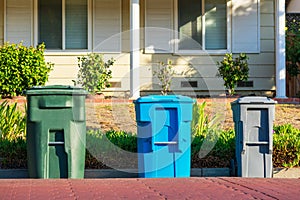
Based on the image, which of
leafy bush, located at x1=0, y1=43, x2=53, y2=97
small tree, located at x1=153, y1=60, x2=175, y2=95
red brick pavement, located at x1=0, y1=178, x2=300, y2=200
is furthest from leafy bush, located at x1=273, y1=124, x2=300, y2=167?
leafy bush, located at x1=0, y1=43, x2=53, y2=97

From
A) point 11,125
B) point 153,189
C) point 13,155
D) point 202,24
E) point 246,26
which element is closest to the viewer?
point 153,189

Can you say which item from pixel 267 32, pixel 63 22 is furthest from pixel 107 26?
pixel 267 32

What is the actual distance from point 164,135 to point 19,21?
9.11 m

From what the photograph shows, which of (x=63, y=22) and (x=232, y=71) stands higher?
(x=63, y=22)

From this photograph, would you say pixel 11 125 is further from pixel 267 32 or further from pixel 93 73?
pixel 267 32

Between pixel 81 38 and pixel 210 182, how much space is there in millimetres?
9013

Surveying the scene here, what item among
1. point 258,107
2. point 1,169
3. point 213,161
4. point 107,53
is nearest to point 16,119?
point 1,169

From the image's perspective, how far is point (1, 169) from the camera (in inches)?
339

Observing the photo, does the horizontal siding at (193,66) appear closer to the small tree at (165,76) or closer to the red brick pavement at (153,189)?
the small tree at (165,76)

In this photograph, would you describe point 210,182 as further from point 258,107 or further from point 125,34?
point 125,34

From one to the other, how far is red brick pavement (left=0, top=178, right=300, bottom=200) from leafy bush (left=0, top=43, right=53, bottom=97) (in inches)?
248

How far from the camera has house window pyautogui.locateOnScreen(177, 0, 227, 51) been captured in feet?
52.7

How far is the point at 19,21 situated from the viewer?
625 inches

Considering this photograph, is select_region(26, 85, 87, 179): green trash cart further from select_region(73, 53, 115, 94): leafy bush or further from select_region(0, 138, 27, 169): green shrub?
select_region(73, 53, 115, 94): leafy bush
